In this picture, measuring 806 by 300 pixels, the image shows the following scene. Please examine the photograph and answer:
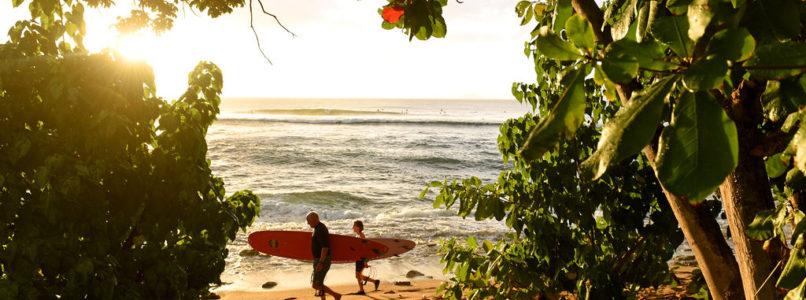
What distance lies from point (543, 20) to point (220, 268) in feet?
8.14

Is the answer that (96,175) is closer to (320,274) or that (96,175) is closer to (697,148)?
(697,148)

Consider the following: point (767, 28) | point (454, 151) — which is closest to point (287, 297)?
point (767, 28)

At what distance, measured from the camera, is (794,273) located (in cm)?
92

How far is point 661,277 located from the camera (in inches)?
150

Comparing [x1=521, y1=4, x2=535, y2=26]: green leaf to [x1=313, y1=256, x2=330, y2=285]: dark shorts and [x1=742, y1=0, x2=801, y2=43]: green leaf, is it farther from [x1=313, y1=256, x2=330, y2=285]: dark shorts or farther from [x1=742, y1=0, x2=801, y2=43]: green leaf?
[x1=313, y1=256, x2=330, y2=285]: dark shorts

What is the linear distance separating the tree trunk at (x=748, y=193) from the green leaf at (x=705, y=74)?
1.14 metres

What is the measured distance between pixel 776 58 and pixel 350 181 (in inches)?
734

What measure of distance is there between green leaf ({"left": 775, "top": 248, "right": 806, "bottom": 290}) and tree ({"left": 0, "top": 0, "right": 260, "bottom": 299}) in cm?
281

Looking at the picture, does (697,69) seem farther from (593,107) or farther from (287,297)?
(287,297)

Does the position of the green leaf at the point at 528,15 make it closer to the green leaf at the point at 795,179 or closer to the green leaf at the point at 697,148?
the green leaf at the point at 795,179

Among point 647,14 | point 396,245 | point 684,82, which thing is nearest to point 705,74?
point 684,82

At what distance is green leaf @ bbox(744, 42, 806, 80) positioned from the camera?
57 centimetres

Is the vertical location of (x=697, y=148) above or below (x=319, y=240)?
above

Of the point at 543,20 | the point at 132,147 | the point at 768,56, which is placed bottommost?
the point at 132,147
